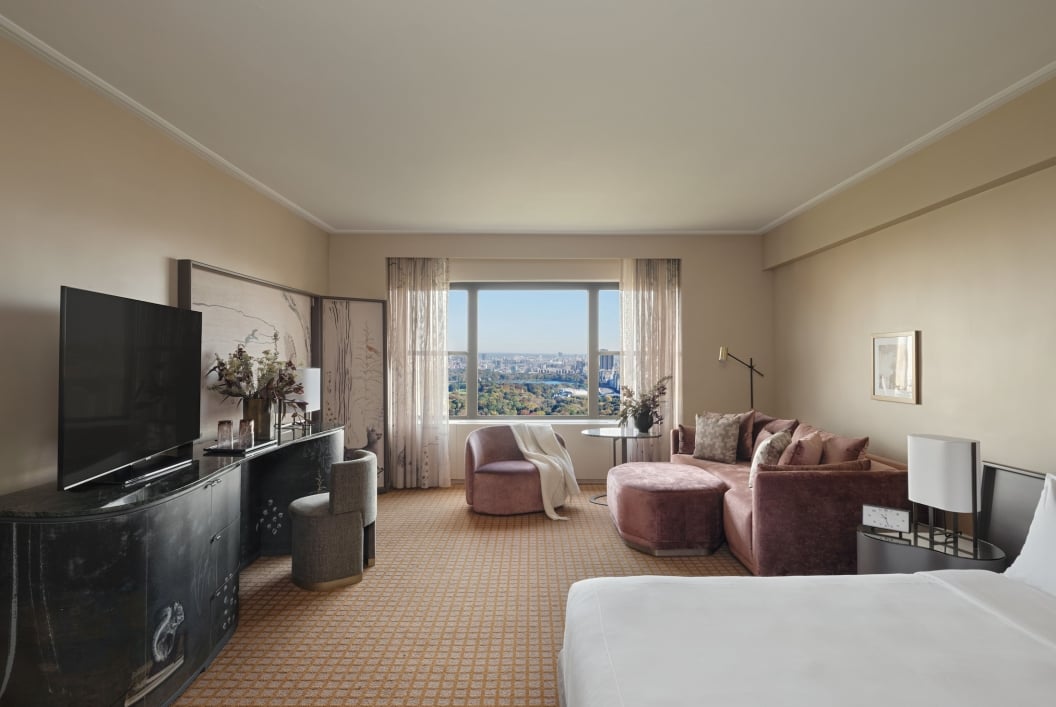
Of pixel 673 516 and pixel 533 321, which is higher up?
pixel 533 321

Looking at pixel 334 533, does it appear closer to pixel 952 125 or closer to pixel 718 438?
pixel 718 438

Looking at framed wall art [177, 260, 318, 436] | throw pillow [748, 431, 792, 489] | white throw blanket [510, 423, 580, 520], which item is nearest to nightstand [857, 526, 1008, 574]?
throw pillow [748, 431, 792, 489]

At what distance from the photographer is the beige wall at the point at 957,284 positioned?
2.95 m

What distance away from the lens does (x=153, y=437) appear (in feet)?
9.00

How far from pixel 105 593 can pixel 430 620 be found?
5.06 ft

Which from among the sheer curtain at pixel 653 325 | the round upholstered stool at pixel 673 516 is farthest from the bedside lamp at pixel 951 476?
the sheer curtain at pixel 653 325

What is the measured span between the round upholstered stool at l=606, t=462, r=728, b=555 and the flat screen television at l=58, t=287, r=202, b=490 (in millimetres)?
2959

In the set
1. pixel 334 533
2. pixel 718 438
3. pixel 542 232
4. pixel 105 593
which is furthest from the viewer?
pixel 542 232

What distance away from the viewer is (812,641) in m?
1.67

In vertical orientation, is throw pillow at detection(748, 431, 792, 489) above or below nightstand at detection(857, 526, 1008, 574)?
above

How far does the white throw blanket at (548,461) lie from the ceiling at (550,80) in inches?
94.9

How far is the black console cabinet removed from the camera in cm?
199

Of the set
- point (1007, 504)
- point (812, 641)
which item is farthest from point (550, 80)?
point (1007, 504)

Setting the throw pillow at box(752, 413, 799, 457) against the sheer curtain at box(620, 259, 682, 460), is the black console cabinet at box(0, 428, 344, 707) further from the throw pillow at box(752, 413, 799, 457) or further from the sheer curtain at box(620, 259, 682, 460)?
the sheer curtain at box(620, 259, 682, 460)
